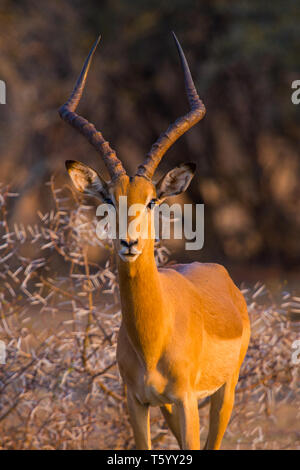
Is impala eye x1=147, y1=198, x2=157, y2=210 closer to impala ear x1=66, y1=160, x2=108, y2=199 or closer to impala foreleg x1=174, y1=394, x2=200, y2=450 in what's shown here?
impala ear x1=66, y1=160, x2=108, y2=199

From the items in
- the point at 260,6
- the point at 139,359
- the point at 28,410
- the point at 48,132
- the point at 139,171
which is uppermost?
the point at 260,6

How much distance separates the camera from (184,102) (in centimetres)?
1370

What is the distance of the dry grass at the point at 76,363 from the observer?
5742 millimetres

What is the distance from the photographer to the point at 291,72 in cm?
1303

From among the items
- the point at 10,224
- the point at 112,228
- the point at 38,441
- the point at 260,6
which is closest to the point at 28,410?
the point at 38,441

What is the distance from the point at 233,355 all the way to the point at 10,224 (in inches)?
326

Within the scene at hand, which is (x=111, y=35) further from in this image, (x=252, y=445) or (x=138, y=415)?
(x=138, y=415)

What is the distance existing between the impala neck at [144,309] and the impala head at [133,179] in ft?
0.51

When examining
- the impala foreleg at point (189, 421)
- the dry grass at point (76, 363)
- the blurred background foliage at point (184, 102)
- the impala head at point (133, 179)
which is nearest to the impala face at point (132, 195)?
the impala head at point (133, 179)

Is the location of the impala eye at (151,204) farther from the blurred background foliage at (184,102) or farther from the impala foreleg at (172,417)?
the blurred background foliage at (184,102)

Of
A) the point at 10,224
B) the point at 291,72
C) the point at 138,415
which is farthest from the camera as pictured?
the point at 291,72

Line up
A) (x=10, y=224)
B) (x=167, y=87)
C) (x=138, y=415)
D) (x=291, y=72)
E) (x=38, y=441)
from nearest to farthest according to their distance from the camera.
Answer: (x=138, y=415) < (x=38, y=441) < (x=10, y=224) < (x=291, y=72) < (x=167, y=87)

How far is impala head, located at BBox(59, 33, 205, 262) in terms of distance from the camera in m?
3.47
